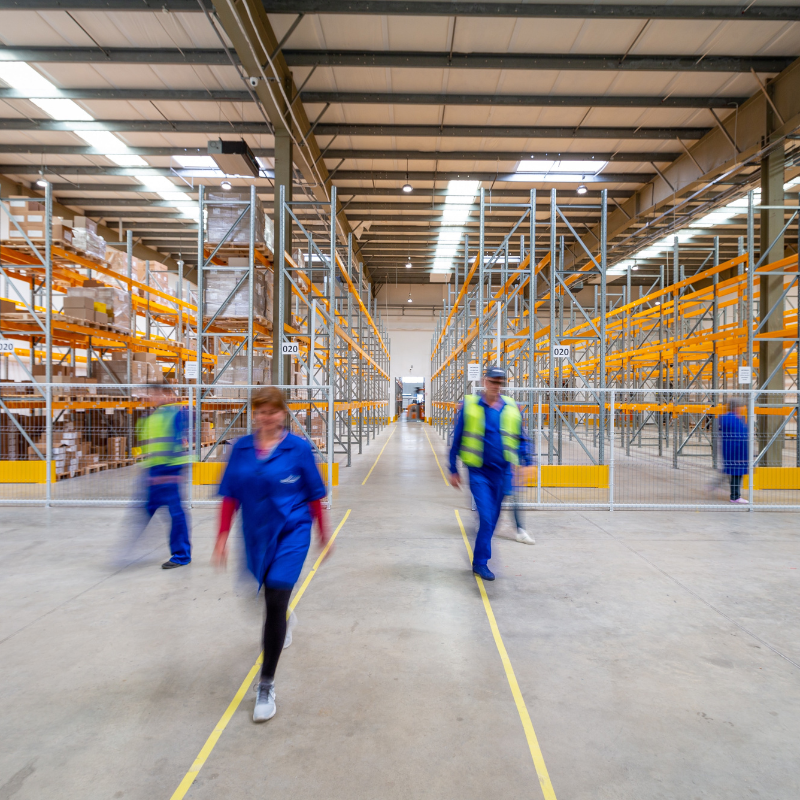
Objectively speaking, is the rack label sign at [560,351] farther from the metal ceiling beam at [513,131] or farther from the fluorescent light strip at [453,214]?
the fluorescent light strip at [453,214]

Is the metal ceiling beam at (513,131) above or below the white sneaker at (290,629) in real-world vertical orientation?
above

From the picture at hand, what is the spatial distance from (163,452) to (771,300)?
11.9 meters

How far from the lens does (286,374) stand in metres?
11.4

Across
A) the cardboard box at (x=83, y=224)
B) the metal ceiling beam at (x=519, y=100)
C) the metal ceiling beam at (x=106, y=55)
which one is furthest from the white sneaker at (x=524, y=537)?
the cardboard box at (x=83, y=224)

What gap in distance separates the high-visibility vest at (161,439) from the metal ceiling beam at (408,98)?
9.29m

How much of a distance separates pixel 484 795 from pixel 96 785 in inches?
68.0

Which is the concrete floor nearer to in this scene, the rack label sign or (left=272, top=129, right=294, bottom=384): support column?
the rack label sign

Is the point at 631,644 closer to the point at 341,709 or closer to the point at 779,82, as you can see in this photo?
the point at 341,709

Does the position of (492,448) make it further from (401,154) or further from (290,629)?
(401,154)

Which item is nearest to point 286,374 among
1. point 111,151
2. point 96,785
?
point 111,151

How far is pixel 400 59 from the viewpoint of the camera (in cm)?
1009

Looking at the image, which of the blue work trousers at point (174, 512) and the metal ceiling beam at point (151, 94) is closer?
the blue work trousers at point (174, 512)

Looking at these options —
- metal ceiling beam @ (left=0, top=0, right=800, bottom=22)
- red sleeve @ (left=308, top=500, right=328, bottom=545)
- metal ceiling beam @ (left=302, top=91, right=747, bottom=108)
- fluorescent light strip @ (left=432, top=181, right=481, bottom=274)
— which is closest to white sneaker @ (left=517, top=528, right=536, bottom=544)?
red sleeve @ (left=308, top=500, right=328, bottom=545)

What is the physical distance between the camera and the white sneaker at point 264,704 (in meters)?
2.79
